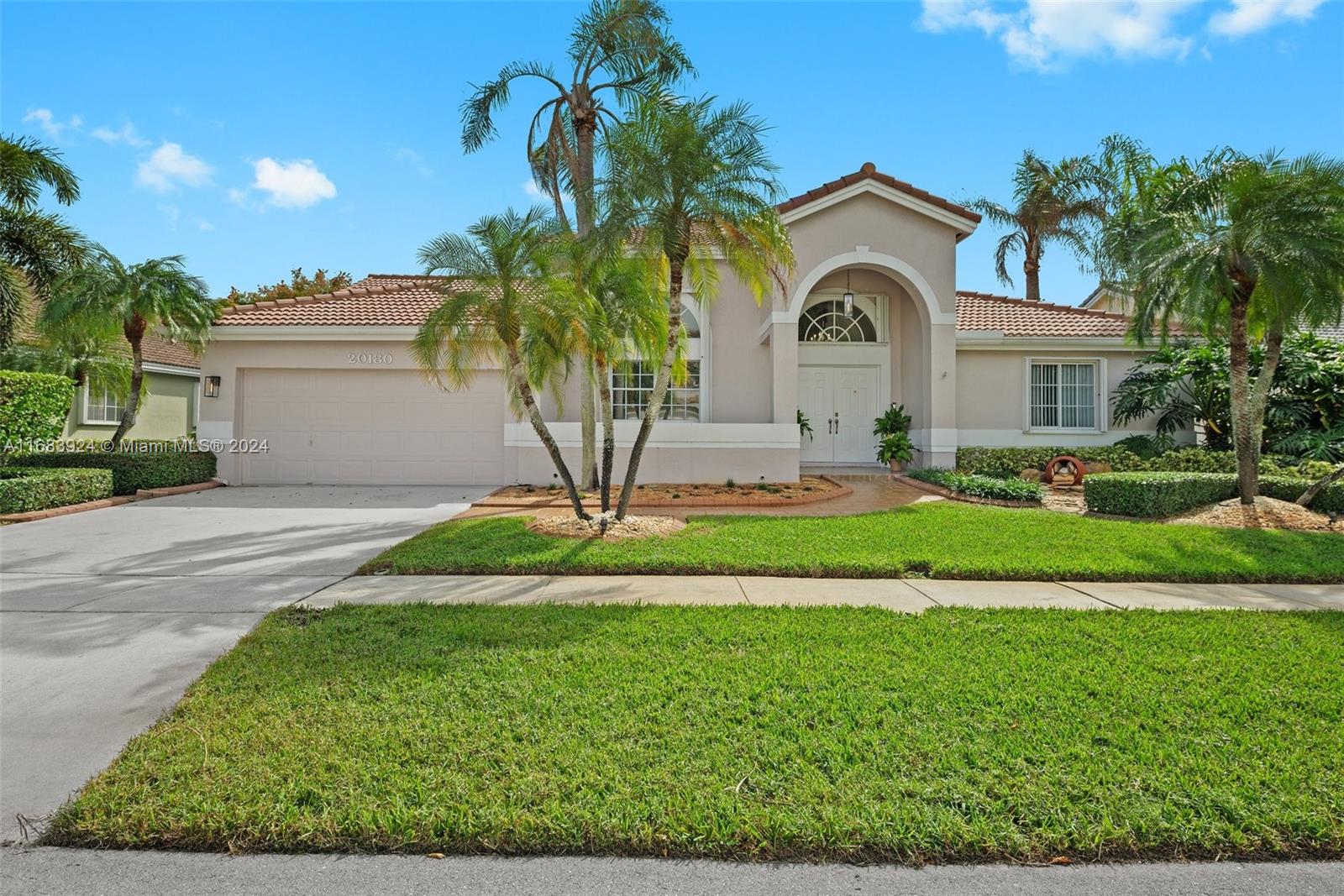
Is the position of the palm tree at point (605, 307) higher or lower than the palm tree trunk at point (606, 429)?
higher

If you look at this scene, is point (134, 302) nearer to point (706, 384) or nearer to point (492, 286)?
point (492, 286)

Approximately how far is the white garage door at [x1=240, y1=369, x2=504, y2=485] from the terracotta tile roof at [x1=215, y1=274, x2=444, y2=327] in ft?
3.63

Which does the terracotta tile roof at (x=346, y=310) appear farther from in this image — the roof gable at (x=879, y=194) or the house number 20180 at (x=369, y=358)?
the roof gable at (x=879, y=194)

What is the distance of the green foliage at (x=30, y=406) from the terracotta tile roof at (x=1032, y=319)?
63.6 ft

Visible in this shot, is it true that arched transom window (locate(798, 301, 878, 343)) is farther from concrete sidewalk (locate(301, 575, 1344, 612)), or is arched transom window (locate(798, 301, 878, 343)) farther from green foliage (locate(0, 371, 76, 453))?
green foliage (locate(0, 371, 76, 453))

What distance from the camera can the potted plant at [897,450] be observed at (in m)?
15.8

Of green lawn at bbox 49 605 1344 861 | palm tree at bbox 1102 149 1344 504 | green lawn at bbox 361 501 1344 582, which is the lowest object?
green lawn at bbox 49 605 1344 861

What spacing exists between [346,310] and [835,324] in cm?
1154

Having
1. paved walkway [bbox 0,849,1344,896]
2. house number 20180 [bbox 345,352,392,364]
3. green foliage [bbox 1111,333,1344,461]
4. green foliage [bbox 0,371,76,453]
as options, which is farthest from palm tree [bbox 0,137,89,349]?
green foliage [bbox 1111,333,1344,461]

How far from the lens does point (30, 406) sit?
13359mm

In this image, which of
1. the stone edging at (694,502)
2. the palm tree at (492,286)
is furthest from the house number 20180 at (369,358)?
the palm tree at (492,286)

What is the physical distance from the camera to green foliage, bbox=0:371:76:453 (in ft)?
42.2

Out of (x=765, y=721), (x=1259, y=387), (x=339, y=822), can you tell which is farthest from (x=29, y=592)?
(x=1259, y=387)

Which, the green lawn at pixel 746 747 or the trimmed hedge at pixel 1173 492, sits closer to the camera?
the green lawn at pixel 746 747
